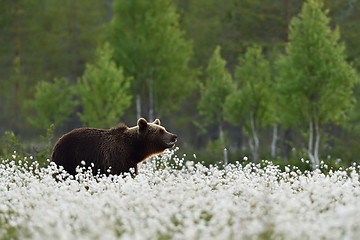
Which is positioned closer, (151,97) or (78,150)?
(78,150)

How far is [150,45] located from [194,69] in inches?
191

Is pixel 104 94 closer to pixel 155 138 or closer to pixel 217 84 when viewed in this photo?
pixel 217 84

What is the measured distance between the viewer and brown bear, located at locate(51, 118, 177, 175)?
1144 centimetres

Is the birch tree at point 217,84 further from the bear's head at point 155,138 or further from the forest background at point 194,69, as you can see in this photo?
the bear's head at point 155,138

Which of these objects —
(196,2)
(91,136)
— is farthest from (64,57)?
(91,136)

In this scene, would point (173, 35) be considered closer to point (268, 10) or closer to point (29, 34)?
point (268, 10)

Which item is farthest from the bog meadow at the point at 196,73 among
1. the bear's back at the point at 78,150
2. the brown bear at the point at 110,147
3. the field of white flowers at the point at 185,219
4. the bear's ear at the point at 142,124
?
the field of white flowers at the point at 185,219

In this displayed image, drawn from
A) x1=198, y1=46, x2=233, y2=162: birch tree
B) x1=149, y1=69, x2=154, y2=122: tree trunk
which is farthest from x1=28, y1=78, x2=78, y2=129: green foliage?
x1=198, y1=46, x2=233, y2=162: birch tree

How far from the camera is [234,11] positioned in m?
37.6

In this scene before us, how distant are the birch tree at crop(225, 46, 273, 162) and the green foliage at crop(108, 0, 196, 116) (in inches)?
132

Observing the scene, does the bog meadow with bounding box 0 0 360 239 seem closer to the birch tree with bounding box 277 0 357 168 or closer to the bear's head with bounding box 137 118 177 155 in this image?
the birch tree with bounding box 277 0 357 168

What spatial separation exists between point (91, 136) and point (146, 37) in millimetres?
20339

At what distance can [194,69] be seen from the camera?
35.2 metres

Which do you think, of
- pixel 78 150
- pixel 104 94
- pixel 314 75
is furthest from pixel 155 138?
pixel 104 94
